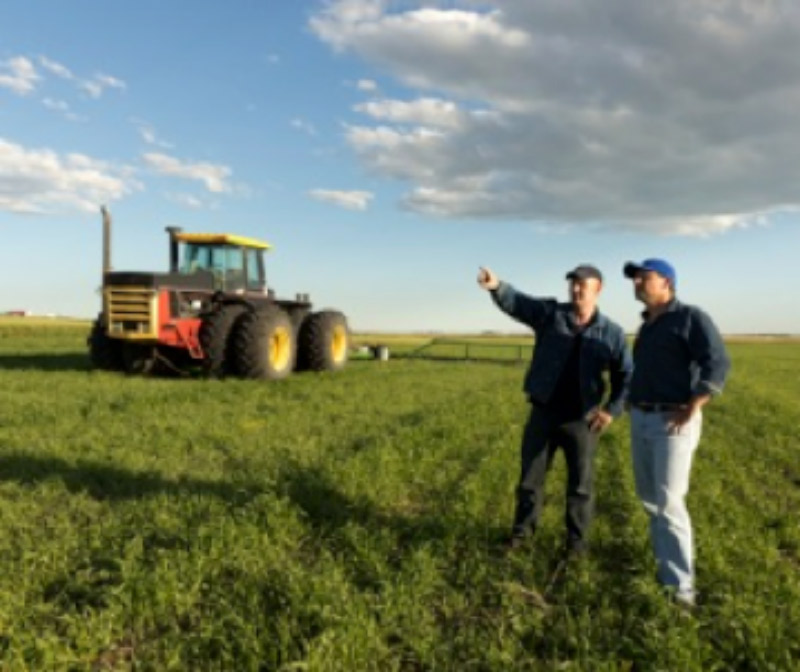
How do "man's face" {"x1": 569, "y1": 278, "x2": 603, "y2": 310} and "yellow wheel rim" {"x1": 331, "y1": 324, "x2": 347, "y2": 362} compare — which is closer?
"man's face" {"x1": 569, "y1": 278, "x2": 603, "y2": 310}

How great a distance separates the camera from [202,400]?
446 inches

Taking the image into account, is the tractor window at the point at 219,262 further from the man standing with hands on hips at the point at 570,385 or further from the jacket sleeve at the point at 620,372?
the jacket sleeve at the point at 620,372

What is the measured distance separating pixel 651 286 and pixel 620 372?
37.3 inches

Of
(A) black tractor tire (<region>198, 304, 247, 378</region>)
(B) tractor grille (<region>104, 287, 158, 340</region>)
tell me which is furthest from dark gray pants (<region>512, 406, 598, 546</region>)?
(B) tractor grille (<region>104, 287, 158, 340</region>)

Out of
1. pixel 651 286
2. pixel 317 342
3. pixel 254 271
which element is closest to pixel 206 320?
pixel 254 271

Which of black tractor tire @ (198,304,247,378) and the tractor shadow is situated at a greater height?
black tractor tire @ (198,304,247,378)

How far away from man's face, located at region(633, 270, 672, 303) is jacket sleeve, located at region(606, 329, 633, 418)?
0.70 m

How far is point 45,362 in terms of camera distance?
1770 cm

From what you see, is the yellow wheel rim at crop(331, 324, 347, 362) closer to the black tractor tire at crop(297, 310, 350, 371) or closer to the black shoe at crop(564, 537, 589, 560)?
the black tractor tire at crop(297, 310, 350, 371)

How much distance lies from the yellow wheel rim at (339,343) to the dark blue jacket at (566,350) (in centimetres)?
1288

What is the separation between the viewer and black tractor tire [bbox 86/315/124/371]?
15.2 metres

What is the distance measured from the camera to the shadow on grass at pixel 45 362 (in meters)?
16.0

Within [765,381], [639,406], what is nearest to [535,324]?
[639,406]

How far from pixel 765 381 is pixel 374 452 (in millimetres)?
17613
